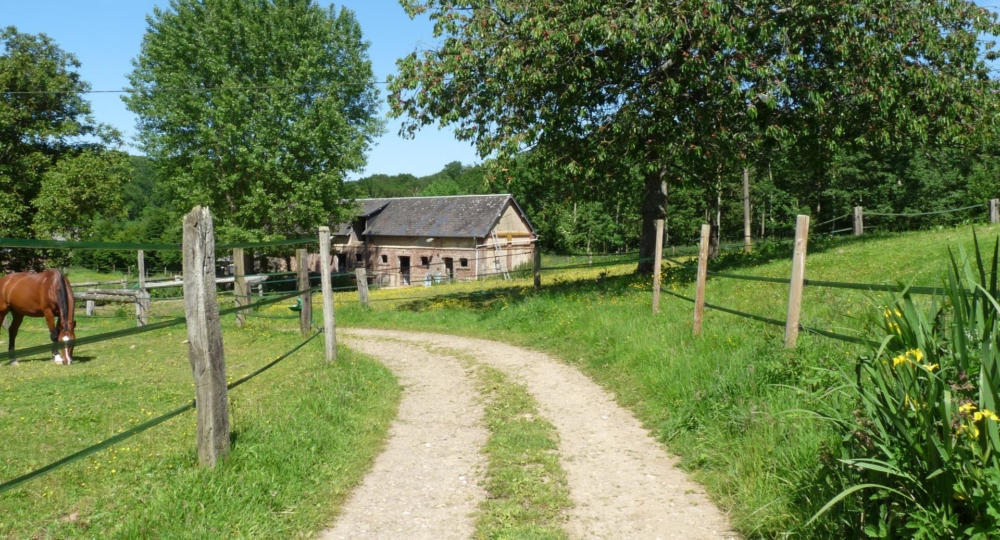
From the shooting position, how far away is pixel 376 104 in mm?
34906

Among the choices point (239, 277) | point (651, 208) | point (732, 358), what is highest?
point (651, 208)

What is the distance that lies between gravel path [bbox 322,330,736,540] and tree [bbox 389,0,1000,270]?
6708 millimetres

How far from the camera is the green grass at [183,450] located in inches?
158

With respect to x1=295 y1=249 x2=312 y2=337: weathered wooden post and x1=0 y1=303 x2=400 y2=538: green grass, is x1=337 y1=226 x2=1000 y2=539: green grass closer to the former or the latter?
x1=295 y1=249 x2=312 y2=337: weathered wooden post

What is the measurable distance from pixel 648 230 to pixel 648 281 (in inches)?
112

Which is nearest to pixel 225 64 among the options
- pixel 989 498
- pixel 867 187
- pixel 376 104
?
pixel 376 104

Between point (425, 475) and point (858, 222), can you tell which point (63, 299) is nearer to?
point (425, 475)

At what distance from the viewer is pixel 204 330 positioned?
461 cm

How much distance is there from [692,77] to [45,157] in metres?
24.8

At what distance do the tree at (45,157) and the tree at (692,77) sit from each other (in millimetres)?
16767

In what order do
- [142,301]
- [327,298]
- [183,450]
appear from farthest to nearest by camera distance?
[142,301] < [327,298] < [183,450]

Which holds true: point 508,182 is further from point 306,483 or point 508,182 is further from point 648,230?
point 306,483

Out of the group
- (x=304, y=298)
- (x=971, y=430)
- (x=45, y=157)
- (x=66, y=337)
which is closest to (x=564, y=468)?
(x=971, y=430)

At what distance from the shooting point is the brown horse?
10820 mm
